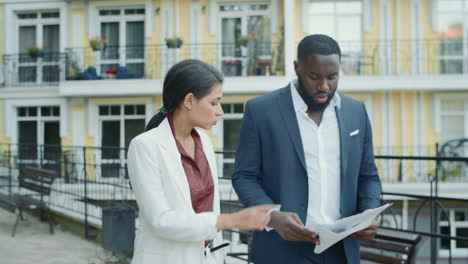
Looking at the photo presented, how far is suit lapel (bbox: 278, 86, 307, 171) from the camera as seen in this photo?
279 centimetres

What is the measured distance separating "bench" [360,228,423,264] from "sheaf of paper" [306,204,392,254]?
7.31 ft

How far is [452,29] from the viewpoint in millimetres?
18281

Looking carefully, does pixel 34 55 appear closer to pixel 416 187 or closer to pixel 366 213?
pixel 416 187

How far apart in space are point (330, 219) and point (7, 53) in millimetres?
18516

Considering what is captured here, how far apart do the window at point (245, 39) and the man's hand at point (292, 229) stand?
15372mm

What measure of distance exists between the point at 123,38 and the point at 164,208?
17187 mm

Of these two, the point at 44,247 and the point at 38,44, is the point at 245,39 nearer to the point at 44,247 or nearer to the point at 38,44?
the point at 38,44

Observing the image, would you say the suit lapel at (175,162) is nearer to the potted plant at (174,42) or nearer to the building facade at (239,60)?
the building facade at (239,60)

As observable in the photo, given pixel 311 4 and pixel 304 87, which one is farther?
pixel 311 4

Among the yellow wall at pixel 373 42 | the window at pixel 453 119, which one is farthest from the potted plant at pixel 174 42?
the window at pixel 453 119

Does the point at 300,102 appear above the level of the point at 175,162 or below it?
above

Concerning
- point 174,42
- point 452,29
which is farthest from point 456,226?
point 174,42

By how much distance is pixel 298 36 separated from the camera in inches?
717

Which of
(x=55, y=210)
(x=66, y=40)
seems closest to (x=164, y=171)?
(x=55, y=210)
